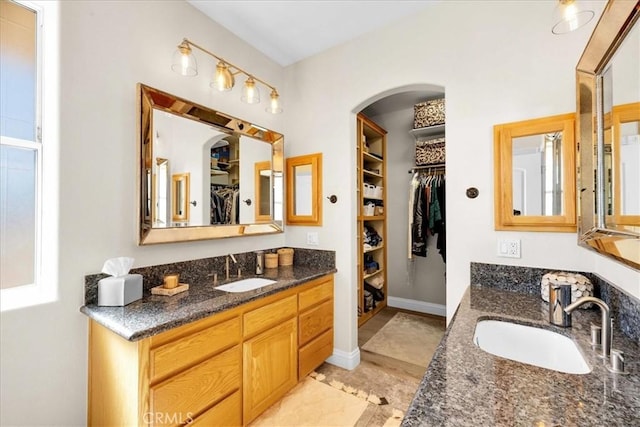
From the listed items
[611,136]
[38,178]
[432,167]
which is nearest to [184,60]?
[38,178]

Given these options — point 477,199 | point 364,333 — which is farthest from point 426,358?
point 477,199

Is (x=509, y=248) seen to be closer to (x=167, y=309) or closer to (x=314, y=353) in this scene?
(x=314, y=353)

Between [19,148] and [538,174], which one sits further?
[538,174]

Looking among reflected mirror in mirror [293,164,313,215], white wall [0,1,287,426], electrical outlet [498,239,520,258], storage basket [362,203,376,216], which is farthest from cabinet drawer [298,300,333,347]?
electrical outlet [498,239,520,258]

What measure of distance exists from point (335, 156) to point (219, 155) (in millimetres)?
957

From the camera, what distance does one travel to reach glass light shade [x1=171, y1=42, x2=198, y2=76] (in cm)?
167

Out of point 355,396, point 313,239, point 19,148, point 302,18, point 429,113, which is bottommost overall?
point 355,396

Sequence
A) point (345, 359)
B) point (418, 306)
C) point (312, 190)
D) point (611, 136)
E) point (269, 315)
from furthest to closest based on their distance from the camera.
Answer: point (418, 306) → point (312, 190) → point (345, 359) → point (269, 315) → point (611, 136)

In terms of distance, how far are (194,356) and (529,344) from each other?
4.94 feet

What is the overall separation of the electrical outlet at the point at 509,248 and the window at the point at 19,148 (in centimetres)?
250

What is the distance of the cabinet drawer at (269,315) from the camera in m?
1.64

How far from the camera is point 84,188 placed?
4.78 feet

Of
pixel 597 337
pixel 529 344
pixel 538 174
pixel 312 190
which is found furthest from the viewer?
pixel 312 190

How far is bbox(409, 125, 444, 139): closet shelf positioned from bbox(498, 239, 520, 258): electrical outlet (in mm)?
1907
